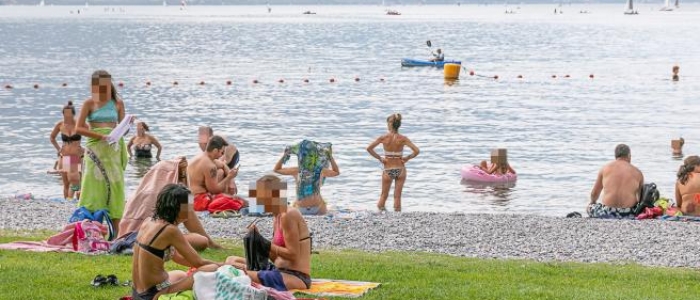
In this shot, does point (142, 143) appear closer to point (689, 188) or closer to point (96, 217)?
point (689, 188)

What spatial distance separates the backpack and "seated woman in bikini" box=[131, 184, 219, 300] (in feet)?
34.1

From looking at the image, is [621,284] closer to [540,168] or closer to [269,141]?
[540,168]

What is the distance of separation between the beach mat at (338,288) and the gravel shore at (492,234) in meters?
3.75

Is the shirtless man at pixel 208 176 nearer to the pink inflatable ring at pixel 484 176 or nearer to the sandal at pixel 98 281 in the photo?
the sandal at pixel 98 281

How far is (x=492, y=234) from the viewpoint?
1572 cm

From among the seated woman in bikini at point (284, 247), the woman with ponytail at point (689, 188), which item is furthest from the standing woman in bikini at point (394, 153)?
the seated woman in bikini at point (284, 247)

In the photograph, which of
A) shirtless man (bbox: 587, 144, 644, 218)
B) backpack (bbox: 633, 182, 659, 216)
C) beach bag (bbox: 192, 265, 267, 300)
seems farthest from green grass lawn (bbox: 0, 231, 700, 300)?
backpack (bbox: 633, 182, 659, 216)

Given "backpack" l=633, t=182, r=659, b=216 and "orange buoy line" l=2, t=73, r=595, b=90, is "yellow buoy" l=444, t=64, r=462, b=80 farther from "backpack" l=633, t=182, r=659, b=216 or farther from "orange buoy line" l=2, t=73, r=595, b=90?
"backpack" l=633, t=182, r=659, b=216

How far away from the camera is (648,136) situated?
37.1 meters

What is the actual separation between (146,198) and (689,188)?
28.6 ft

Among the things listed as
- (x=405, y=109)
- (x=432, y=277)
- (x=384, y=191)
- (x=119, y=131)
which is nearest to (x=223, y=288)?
(x=432, y=277)

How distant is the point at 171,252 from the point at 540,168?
838 inches

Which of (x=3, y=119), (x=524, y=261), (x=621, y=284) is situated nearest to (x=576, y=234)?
(x=524, y=261)

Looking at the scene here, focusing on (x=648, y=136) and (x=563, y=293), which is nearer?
(x=563, y=293)
